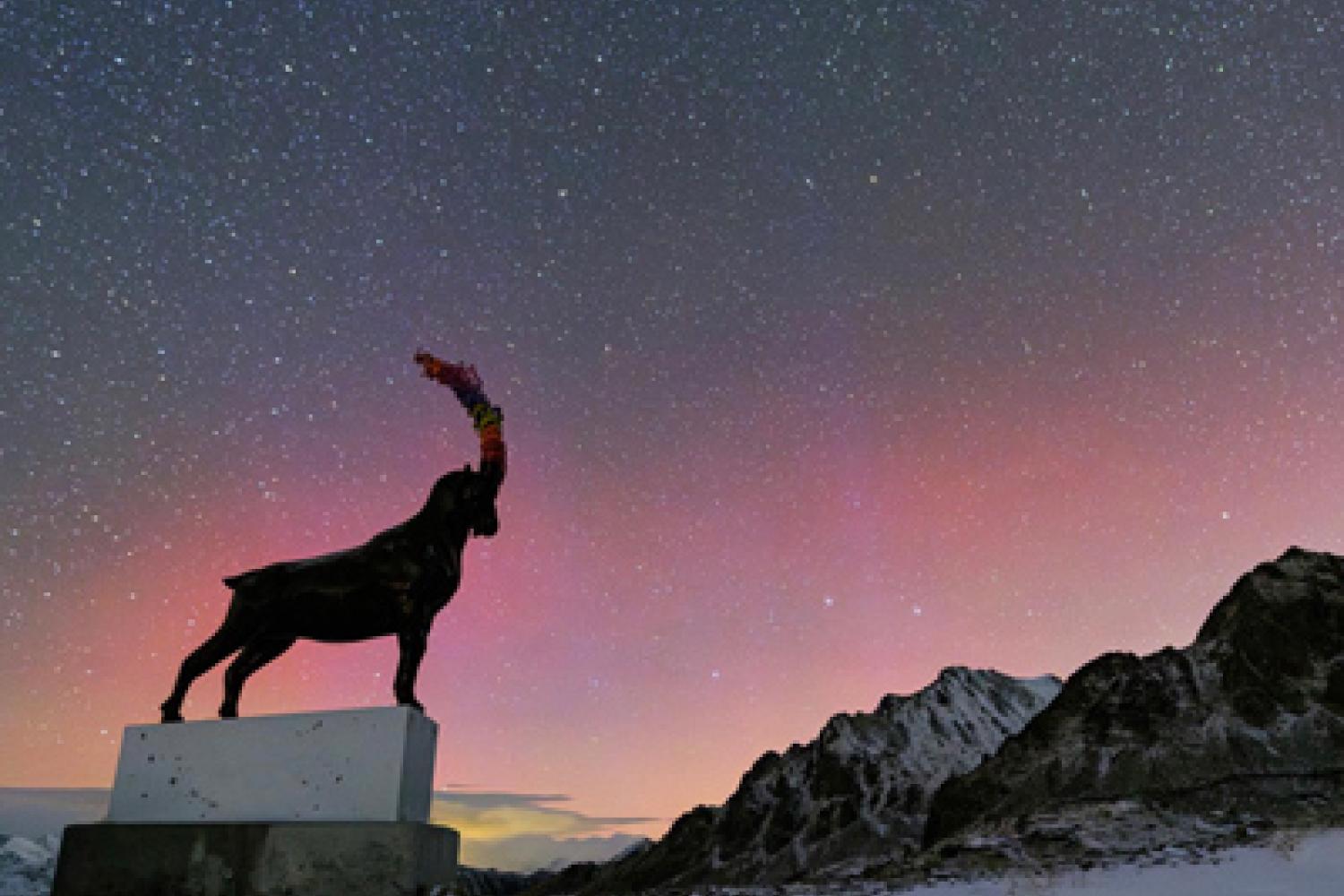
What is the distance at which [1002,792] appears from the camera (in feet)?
367

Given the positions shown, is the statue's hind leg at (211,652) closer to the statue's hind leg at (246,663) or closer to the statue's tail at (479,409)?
the statue's hind leg at (246,663)

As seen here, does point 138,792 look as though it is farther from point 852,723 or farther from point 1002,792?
point 852,723

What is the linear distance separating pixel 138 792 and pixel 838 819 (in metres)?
175

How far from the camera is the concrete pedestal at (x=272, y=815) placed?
295 inches

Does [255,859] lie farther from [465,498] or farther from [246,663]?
[465,498]

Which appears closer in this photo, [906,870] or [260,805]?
[260,805]

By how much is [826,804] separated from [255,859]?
180m

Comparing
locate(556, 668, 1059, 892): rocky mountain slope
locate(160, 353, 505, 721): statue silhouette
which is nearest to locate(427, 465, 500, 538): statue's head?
locate(160, 353, 505, 721): statue silhouette

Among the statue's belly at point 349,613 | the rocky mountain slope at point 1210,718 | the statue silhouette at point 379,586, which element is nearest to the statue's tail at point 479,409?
the statue silhouette at point 379,586

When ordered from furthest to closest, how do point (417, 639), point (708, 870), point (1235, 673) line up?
point (708, 870), point (1235, 673), point (417, 639)

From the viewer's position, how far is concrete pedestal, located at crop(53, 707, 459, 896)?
7504 millimetres

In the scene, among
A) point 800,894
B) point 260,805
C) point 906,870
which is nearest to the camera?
point 800,894

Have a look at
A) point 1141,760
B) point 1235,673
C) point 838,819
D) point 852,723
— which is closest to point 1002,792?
point 1141,760

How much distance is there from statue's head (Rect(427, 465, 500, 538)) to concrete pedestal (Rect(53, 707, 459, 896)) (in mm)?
1729
